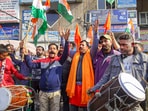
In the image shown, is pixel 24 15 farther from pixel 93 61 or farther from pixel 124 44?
pixel 124 44

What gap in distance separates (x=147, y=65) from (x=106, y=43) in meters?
1.43

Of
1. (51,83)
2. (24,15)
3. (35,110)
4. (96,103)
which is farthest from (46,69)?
(24,15)

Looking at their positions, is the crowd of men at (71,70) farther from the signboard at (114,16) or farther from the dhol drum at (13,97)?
the signboard at (114,16)

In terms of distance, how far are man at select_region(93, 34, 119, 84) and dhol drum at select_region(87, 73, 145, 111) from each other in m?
1.55

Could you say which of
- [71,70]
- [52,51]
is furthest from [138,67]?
[52,51]

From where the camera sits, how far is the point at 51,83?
696cm

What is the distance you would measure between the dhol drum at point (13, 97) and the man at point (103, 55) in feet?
4.34

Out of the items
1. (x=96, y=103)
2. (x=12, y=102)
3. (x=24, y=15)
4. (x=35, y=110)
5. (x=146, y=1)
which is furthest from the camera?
(x=146, y=1)

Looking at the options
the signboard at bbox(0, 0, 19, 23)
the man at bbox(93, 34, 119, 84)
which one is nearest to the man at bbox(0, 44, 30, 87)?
the man at bbox(93, 34, 119, 84)

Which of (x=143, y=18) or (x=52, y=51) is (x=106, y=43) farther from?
(x=143, y=18)

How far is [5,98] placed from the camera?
5.98 meters

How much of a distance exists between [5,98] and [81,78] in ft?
4.89

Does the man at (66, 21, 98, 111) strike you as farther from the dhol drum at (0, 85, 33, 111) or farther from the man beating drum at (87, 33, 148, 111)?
the man beating drum at (87, 33, 148, 111)

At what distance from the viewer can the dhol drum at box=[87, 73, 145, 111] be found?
4402mm
